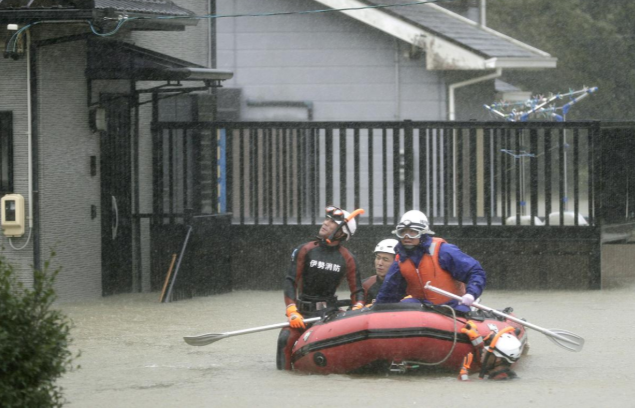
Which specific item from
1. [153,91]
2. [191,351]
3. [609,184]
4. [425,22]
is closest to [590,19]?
[425,22]

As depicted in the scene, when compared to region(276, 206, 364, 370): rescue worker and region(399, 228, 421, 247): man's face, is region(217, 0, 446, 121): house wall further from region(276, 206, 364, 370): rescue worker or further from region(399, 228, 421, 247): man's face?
region(399, 228, 421, 247): man's face

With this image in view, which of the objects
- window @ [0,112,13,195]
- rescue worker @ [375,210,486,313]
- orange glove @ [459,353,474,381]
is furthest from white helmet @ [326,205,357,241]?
window @ [0,112,13,195]

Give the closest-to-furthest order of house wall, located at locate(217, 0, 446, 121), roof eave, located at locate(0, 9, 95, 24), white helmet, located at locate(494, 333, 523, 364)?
white helmet, located at locate(494, 333, 523, 364) → roof eave, located at locate(0, 9, 95, 24) → house wall, located at locate(217, 0, 446, 121)

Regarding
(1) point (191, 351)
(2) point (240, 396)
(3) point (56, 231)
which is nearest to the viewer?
(2) point (240, 396)

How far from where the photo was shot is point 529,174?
695 inches

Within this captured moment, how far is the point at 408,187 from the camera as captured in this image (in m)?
17.3

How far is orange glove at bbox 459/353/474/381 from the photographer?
32.7ft

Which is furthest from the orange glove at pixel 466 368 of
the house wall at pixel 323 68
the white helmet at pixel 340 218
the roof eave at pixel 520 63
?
the house wall at pixel 323 68

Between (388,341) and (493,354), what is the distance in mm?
920

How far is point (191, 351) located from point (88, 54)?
5.70 meters

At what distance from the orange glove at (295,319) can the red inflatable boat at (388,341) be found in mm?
229

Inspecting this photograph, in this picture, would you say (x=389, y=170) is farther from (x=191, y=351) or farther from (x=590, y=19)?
(x=590, y=19)

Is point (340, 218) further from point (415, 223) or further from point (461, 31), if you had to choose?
point (461, 31)

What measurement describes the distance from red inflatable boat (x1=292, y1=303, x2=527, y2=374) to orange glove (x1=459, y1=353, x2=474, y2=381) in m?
0.04
